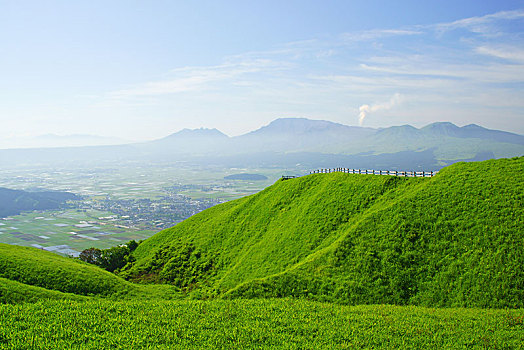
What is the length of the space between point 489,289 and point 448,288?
293 centimetres

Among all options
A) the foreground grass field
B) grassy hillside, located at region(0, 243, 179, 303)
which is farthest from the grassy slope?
the foreground grass field

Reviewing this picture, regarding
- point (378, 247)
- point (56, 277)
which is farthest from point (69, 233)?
point (378, 247)

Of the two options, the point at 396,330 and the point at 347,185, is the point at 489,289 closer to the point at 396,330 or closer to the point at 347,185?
the point at 396,330

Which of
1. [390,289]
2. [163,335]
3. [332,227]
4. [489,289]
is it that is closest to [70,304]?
[163,335]

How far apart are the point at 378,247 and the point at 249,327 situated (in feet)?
58.1

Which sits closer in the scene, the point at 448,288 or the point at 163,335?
the point at 163,335

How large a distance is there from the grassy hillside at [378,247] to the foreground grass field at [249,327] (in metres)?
3.96

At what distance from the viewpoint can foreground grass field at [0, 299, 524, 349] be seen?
749 inches

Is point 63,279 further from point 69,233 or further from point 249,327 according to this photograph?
point 69,233

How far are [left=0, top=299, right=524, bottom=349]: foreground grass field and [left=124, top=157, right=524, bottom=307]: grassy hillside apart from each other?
396cm

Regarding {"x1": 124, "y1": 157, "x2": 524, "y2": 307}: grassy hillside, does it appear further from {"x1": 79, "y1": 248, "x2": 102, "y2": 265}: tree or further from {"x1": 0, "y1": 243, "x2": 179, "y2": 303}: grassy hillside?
{"x1": 0, "y1": 243, "x2": 179, "y2": 303}: grassy hillside

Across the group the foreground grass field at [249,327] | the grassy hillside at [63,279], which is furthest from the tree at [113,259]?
the foreground grass field at [249,327]

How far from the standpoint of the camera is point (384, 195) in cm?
4397

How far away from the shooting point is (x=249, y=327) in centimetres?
2156
